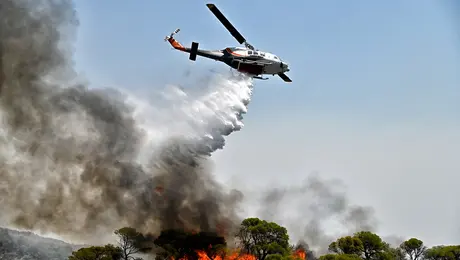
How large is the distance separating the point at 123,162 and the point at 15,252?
34125 millimetres

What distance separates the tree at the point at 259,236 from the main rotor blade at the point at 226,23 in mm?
29883

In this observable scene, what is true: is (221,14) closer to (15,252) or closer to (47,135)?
(47,135)

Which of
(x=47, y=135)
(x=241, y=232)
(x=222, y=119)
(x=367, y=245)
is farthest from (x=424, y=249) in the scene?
(x=47, y=135)

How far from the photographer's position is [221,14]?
51656 mm

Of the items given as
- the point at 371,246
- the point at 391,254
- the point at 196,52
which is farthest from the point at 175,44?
the point at 391,254

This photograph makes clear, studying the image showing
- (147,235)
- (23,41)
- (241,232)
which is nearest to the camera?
(23,41)

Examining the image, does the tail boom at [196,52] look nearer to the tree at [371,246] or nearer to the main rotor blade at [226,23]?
the main rotor blade at [226,23]

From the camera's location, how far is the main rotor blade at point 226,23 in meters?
51.1

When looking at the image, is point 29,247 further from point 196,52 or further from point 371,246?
point 371,246

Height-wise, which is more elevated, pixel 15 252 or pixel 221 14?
pixel 221 14

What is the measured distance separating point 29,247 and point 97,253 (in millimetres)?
26043

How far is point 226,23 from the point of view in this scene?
172ft

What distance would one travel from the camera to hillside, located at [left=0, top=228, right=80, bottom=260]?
67412 millimetres

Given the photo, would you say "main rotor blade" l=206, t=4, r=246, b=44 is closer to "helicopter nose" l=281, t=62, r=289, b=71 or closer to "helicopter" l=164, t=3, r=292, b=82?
"helicopter" l=164, t=3, r=292, b=82
